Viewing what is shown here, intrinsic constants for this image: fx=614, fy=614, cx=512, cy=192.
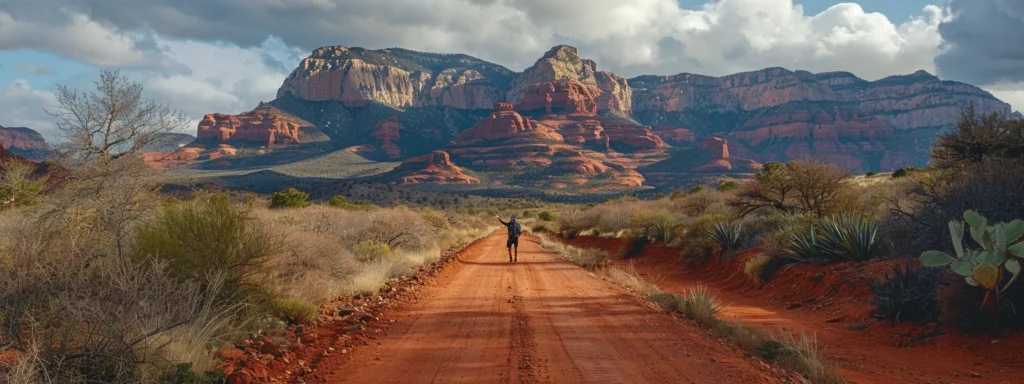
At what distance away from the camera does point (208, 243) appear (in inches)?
324

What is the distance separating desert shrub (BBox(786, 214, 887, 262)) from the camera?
13922 millimetres

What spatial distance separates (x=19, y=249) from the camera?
7.59 meters

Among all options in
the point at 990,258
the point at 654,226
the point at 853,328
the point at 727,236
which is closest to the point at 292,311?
the point at 853,328

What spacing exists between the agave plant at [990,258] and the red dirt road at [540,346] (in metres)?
3.51

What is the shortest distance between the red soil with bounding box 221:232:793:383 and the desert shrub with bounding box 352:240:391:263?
4.62m

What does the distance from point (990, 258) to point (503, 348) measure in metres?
6.60

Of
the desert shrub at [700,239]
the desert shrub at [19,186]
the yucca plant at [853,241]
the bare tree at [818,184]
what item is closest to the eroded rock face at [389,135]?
the desert shrub at [700,239]

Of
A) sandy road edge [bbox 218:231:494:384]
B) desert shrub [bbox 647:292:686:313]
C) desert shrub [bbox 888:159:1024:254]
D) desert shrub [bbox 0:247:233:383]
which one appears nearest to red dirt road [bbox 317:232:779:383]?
sandy road edge [bbox 218:231:494:384]

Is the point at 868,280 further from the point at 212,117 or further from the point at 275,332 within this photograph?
the point at 212,117

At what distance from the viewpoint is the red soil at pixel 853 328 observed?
24.6ft

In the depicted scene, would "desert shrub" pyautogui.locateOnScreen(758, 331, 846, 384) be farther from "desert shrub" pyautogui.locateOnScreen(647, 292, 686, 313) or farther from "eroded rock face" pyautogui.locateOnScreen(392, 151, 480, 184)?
"eroded rock face" pyautogui.locateOnScreen(392, 151, 480, 184)

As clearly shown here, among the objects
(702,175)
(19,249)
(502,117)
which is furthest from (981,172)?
(502,117)

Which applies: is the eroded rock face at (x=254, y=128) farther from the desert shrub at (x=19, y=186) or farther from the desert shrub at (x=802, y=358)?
the desert shrub at (x=802, y=358)

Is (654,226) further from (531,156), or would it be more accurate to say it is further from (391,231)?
(531,156)
